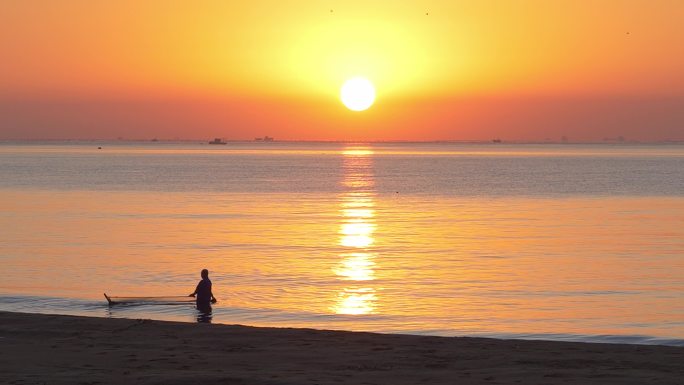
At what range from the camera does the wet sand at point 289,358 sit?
57.7 feet

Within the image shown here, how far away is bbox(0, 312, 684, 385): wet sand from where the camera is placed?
1759cm

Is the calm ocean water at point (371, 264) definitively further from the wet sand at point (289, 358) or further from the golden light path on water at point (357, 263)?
the wet sand at point (289, 358)

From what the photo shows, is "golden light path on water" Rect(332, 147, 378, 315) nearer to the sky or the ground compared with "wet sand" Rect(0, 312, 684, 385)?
nearer to the sky

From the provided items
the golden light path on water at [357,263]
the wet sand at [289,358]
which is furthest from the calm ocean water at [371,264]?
the wet sand at [289,358]

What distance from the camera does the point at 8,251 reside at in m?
45.1

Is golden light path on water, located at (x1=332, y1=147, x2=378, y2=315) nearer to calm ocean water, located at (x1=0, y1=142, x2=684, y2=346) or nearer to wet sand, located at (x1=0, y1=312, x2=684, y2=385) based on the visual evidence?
calm ocean water, located at (x1=0, y1=142, x2=684, y2=346)

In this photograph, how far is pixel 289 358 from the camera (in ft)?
64.6

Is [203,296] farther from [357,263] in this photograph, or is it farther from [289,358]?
[357,263]

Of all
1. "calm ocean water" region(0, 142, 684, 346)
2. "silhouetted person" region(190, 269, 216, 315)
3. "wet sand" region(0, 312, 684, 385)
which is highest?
"calm ocean water" region(0, 142, 684, 346)

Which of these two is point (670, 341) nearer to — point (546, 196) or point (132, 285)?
point (132, 285)

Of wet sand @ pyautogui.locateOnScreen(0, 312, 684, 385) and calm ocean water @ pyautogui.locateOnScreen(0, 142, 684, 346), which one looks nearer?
wet sand @ pyautogui.locateOnScreen(0, 312, 684, 385)

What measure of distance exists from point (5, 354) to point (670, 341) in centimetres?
1647

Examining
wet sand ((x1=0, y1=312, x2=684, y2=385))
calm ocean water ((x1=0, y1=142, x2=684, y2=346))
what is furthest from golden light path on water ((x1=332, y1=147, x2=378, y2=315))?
wet sand ((x1=0, y1=312, x2=684, y2=385))

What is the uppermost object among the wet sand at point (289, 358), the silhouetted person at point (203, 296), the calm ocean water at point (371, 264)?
the calm ocean water at point (371, 264)
